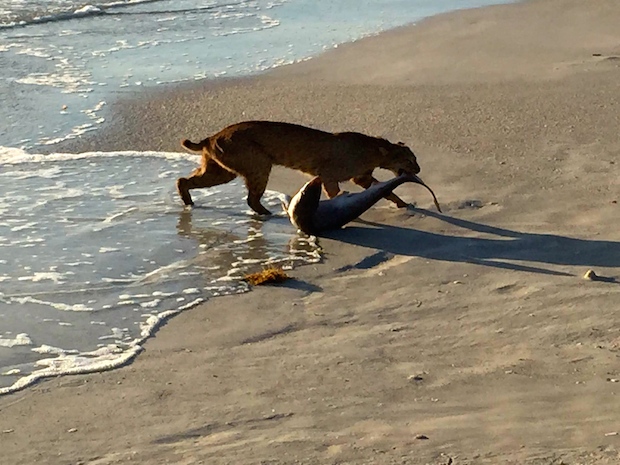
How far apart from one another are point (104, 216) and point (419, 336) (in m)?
3.08

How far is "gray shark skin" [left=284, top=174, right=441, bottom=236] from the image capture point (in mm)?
7684

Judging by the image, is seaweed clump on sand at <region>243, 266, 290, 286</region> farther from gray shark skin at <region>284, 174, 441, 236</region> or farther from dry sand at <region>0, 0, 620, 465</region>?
gray shark skin at <region>284, 174, 441, 236</region>

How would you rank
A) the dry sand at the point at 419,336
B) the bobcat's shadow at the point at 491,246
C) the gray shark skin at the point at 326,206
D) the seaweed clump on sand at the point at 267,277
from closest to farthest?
the dry sand at the point at 419,336 → the seaweed clump on sand at the point at 267,277 → the bobcat's shadow at the point at 491,246 → the gray shark skin at the point at 326,206

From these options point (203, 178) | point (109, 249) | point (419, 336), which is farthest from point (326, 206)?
point (419, 336)

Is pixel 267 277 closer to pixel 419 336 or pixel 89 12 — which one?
pixel 419 336

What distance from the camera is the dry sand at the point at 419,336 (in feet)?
14.9

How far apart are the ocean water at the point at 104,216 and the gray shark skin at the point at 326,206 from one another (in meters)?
0.14

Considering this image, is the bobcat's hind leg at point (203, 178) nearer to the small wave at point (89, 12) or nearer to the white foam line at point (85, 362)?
the white foam line at point (85, 362)

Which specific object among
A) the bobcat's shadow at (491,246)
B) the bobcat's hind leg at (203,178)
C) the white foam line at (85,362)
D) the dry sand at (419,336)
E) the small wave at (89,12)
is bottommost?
the bobcat's shadow at (491,246)

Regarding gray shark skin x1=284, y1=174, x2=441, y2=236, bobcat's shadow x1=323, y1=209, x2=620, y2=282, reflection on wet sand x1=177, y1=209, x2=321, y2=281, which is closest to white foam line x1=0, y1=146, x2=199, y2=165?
reflection on wet sand x1=177, y1=209, x2=321, y2=281

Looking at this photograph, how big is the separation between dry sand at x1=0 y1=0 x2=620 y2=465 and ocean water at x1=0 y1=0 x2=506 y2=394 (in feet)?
1.04

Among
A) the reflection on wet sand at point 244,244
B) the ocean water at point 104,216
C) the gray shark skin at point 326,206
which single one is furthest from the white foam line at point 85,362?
the gray shark skin at point 326,206

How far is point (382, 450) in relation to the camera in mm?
4395

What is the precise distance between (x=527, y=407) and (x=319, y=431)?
860mm
